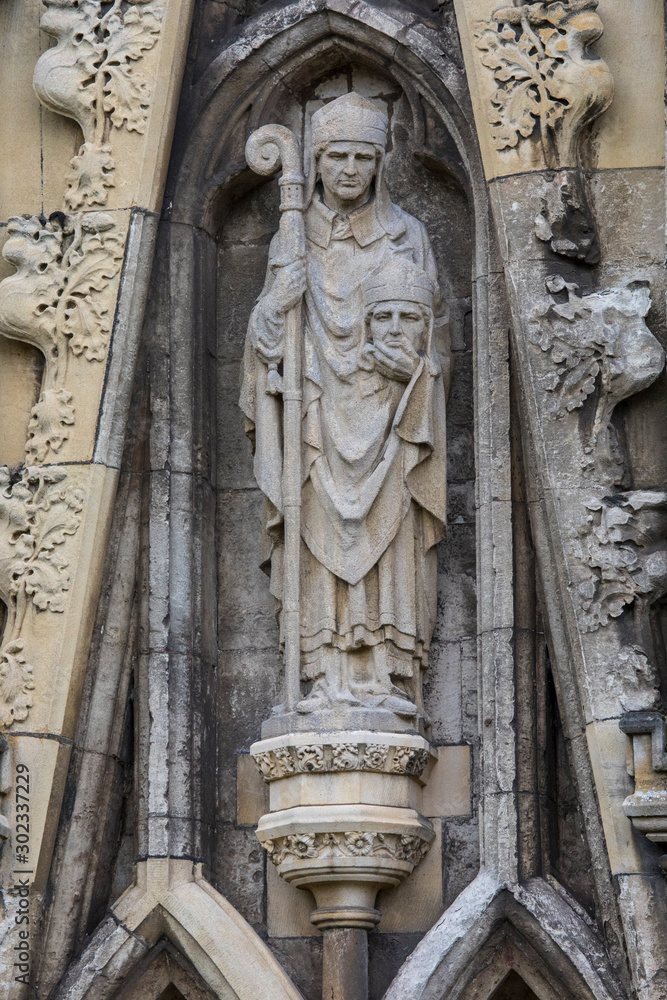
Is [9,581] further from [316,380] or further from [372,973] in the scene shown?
[372,973]

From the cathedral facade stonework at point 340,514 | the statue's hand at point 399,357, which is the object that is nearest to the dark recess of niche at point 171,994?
the cathedral facade stonework at point 340,514

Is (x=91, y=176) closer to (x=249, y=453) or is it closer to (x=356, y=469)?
(x=249, y=453)

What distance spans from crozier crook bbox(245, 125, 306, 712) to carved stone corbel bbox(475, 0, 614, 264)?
32.8 inches

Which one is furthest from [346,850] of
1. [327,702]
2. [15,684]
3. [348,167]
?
[348,167]

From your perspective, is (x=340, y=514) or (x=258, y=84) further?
(x=258, y=84)

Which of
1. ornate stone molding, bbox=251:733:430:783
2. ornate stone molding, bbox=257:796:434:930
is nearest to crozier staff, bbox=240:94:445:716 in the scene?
ornate stone molding, bbox=251:733:430:783

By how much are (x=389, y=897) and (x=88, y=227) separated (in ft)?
9.57

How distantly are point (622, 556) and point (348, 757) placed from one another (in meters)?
1.29

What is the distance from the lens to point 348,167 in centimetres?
968

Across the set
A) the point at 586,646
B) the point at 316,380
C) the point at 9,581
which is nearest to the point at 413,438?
the point at 316,380

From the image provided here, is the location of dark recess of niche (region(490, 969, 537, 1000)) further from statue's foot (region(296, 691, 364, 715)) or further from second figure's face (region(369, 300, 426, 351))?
second figure's face (region(369, 300, 426, 351))

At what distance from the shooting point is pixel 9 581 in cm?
970

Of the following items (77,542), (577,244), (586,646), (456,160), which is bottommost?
(586,646)

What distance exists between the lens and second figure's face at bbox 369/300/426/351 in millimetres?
9555
